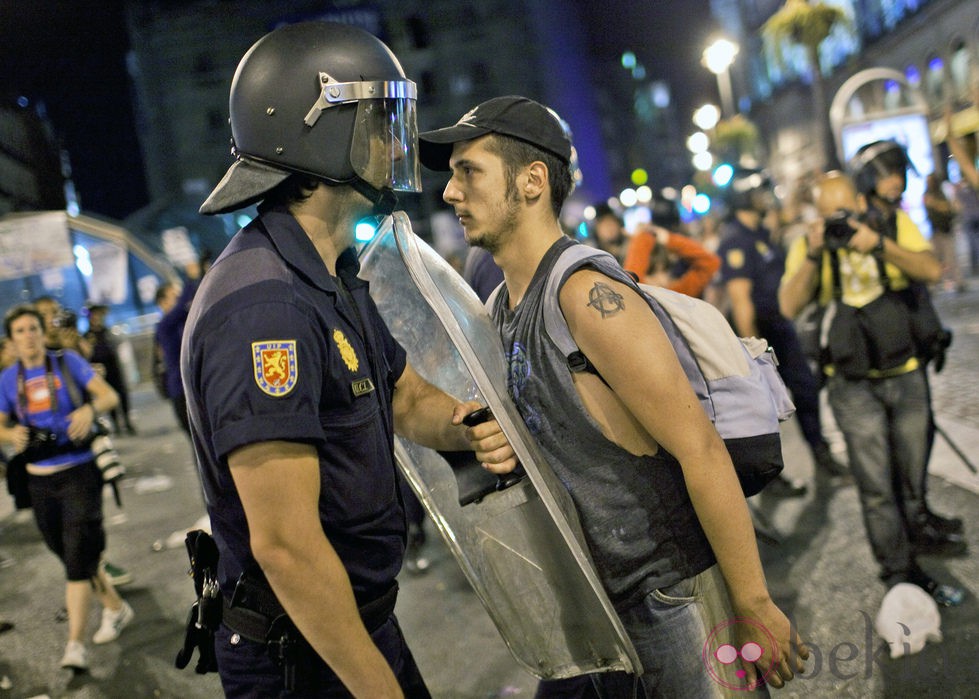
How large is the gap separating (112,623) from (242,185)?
14.3 feet

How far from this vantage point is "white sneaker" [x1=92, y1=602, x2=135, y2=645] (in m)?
5.07

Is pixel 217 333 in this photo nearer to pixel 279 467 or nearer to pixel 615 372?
pixel 279 467

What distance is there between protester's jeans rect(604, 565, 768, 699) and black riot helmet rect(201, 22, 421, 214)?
1.18 metres

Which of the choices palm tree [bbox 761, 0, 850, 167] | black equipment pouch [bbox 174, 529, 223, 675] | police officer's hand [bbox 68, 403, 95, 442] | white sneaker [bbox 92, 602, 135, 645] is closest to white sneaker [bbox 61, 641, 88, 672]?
white sneaker [bbox 92, 602, 135, 645]

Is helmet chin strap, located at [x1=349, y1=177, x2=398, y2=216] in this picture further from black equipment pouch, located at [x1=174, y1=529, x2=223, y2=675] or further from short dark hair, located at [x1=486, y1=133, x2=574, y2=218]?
black equipment pouch, located at [x1=174, y1=529, x2=223, y2=675]

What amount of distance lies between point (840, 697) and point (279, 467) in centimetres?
272

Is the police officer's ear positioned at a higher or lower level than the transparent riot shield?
higher

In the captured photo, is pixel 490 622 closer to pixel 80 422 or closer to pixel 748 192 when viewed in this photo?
pixel 80 422

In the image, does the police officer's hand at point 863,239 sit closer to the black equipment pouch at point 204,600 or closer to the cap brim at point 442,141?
the cap brim at point 442,141

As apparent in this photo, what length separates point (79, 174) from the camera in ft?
148

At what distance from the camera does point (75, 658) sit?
15.1ft

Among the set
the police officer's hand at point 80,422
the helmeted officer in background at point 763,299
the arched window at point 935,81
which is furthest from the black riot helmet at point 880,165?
the arched window at point 935,81

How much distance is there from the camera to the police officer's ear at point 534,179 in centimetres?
220

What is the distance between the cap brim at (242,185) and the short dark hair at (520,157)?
0.61 metres
